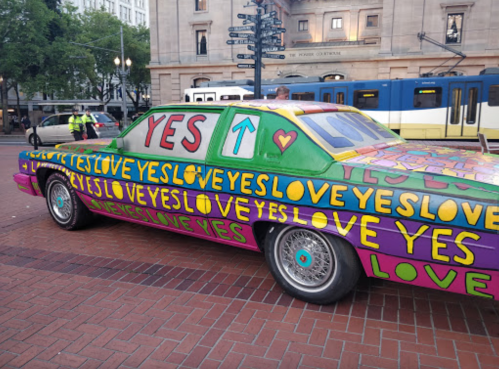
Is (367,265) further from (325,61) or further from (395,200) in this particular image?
(325,61)

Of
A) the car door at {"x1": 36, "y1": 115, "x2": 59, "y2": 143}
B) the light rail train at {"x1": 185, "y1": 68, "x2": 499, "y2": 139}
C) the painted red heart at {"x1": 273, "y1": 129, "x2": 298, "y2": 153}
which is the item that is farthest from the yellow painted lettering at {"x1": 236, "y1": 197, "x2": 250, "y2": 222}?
the car door at {"x1": 36, "y1": 115, "x2": 59, "y2": 143}

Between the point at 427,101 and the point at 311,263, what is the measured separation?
16.4m

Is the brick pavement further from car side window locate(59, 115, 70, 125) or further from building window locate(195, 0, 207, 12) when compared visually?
Answer: building window locate(195, 0, 207, 12)

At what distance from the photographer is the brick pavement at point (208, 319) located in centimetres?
283

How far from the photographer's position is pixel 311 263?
3484 millimetres

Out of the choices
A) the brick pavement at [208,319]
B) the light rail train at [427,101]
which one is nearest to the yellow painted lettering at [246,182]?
the brick pavement at [208,319]

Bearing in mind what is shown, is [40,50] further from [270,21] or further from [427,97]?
[427,97]

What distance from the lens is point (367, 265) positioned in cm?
319

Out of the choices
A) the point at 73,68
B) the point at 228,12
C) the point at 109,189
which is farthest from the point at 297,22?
the point at 109,189

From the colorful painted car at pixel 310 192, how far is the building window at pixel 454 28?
2997 centimetres

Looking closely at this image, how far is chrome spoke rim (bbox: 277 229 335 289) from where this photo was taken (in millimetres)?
3432

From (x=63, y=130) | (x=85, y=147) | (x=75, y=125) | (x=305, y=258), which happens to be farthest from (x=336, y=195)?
(x=63, y=130)

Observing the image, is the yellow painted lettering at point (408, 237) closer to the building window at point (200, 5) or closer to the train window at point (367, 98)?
the train window at point (367, 98)

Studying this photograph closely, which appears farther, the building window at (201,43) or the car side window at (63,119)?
the building window at (201,43)
